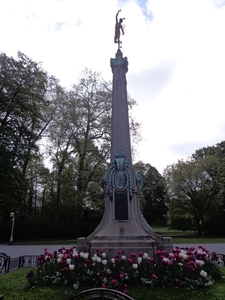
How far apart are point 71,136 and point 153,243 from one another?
849 inches

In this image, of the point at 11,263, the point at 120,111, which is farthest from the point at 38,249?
the point at 120,111

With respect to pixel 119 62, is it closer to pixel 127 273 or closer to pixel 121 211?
pixel 121 211

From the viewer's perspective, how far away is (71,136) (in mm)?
28344

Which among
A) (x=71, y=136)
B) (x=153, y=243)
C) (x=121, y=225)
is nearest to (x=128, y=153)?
(x=121, y=225)

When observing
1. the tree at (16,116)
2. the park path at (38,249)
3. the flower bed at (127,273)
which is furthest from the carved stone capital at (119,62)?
the tree at (16,116)

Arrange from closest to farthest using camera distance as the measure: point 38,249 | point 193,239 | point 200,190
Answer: point 38,249
point 193,239
point 200,190

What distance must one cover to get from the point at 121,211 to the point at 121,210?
35 mm

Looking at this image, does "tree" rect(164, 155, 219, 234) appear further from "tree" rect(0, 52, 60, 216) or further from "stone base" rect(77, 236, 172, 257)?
"stone base" rect(77, 236, 172, 257)

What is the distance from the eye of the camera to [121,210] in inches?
353

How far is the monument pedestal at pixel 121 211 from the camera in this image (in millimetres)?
8125

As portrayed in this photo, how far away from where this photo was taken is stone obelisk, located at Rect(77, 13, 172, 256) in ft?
26.7

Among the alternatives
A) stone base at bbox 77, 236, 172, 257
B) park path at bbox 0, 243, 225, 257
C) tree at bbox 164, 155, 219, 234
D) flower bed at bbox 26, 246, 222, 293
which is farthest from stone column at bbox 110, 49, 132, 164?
tree at bbox 164, 155, 219, 234

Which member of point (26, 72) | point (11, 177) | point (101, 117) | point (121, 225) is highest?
point (26, 72)

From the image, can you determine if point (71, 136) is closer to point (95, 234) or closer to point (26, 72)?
point (26, 72)
